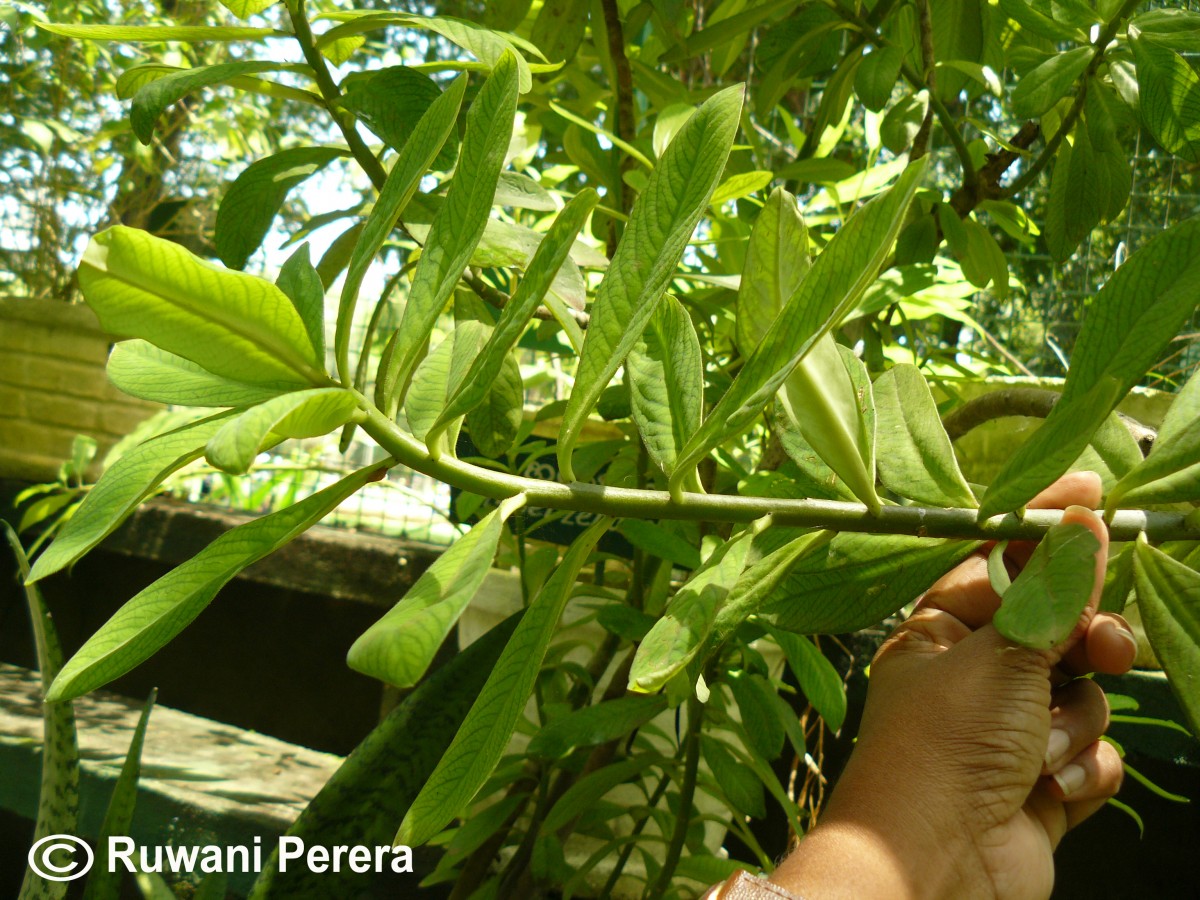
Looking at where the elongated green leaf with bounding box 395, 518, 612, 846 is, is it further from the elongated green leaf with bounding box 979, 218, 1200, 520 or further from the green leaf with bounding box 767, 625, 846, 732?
the green leaf with bounding box 767, 625, 846, 732

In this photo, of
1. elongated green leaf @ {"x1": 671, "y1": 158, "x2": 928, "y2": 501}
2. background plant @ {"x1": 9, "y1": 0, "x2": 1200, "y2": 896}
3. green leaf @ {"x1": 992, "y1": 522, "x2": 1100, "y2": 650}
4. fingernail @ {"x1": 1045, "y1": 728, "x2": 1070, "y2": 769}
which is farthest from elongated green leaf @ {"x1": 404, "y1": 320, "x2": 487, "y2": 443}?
fingernail @ {"x1": 1045, "y1": 728, "x2": 1070, "y2": 769}

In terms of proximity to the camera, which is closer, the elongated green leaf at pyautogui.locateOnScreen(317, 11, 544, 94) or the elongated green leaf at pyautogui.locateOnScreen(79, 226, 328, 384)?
the elongated green leaf at pyautogui.locateOnScreen(79, 226, 328, 384)

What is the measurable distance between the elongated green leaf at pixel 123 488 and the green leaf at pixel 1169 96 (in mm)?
510

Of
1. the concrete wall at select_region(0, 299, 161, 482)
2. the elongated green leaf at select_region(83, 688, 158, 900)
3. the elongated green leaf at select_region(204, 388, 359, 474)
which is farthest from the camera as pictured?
the concrete wall at select_region(0, 299, 161, 482)

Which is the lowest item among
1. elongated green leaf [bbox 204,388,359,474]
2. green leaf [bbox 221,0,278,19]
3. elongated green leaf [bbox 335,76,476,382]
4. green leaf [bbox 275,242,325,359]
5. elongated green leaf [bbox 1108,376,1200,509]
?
elongated green leaf [bbox 1108,376,1200,509]

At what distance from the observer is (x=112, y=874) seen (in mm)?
758

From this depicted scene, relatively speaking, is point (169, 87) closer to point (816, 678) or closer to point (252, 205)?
point (252, 205)

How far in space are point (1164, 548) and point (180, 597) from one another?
44 cm

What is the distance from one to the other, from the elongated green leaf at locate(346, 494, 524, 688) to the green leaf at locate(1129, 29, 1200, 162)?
1.45 feet

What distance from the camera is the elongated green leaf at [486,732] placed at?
313 mm

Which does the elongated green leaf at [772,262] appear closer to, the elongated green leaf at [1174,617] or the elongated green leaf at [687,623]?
the elongated green leaf at [687,623]

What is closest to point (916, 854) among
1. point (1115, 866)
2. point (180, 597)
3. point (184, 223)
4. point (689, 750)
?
point (689, 750)

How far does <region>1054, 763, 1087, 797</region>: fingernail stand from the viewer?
524mm

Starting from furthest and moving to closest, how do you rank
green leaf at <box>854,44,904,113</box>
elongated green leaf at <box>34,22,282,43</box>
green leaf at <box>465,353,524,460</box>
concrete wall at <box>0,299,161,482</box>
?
concrete wall at <box>0,299,161,482</box>, green leaf at <box>854,44,904,113</box>, green leaf at <box>465,353,524,460</box>, elongated green leaf at <box>34,22,282,43</box>
